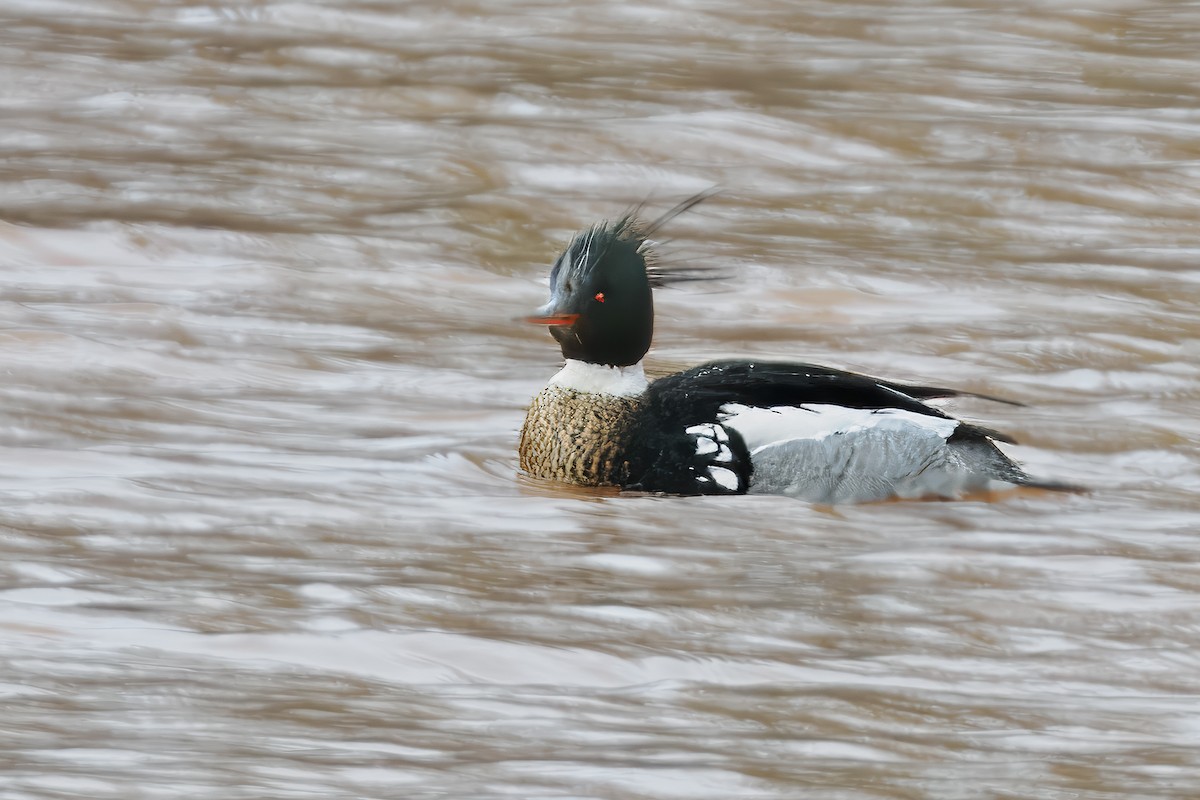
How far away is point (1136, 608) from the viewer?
18.1 ft

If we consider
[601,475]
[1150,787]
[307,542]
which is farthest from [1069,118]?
[1150,787]

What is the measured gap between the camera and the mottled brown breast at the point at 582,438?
6520 millimetres

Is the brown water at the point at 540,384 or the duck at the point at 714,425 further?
the duck at the point at 714,425

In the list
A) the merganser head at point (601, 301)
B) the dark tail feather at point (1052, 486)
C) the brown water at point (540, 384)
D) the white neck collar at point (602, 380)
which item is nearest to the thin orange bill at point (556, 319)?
the merganser head at point (601, 301)

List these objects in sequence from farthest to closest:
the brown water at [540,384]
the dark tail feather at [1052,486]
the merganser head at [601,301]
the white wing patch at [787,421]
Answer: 1. the merganser head at [601,301]
2. the dark tail feather at [1052,486]
3. the white wing patch at [787,421]
4. the brown water at [540,384]

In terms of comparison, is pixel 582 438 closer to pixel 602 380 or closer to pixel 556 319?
pixel 602 380

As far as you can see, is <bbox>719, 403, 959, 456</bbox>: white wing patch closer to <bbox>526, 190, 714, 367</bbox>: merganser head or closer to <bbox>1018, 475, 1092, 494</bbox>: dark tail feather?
<bbox>526, 190, 714, 367</bbox>: merganser head

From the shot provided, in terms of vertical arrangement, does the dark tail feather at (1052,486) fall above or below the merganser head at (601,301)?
below

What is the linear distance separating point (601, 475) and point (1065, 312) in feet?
9.28

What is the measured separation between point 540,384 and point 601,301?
1.25m

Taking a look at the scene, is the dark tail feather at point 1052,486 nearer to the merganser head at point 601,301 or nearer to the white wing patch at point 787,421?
the white wing patch at point 787,421

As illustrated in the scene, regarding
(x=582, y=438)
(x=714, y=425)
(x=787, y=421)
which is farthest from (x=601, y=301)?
(x=787, y=421)

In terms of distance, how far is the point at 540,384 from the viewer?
781cm

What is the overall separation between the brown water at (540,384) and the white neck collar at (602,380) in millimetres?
347
